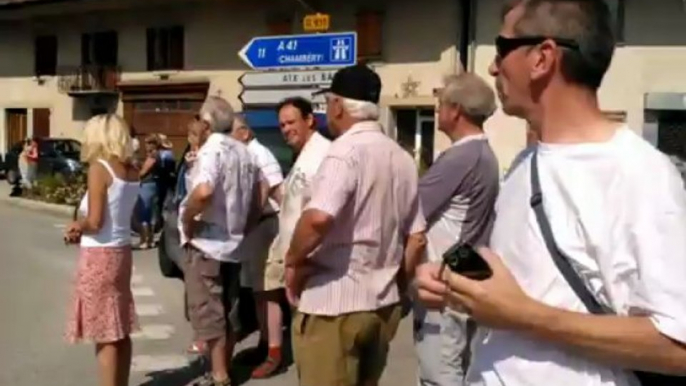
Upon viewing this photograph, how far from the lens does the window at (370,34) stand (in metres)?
25.3

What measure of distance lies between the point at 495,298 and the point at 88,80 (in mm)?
33561

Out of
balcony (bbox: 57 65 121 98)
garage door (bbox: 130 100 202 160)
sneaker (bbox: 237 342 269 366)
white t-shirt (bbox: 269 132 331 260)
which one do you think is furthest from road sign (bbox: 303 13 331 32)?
balcony (bbox: 57 65 121 98)

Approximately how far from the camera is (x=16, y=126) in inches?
1539

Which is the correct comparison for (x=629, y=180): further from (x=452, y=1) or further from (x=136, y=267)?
(x=452, y=1)

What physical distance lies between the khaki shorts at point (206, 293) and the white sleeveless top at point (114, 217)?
2.39 ft

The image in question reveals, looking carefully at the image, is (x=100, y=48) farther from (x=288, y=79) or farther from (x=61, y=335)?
(x=61, y=335)

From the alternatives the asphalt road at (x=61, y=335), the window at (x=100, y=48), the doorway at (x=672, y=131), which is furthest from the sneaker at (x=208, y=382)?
the window at (x=100, y=48)

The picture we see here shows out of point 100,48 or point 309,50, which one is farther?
point 100,48

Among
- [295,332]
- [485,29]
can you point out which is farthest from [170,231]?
[485,29]

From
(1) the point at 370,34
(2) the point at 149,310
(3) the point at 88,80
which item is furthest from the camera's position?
(3) the point at 88,80

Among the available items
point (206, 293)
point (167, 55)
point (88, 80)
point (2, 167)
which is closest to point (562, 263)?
point (206, 293)

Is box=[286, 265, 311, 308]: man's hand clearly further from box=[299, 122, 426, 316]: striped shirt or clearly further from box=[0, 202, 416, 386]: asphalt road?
box=[0, 202, 416, 386]: asphalt road

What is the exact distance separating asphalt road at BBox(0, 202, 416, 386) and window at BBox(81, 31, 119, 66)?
20.5 meters

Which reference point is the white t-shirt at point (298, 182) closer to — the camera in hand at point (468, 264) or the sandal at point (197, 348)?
the sandal at point (197, 348)
